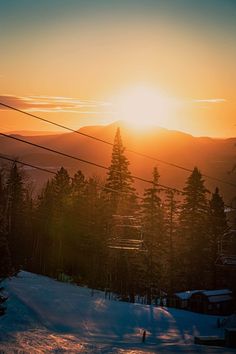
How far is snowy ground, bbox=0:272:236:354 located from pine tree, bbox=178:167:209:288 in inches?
286

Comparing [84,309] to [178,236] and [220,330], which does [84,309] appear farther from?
[178,236]

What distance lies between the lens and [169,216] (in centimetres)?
5719

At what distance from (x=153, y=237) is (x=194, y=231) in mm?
5171

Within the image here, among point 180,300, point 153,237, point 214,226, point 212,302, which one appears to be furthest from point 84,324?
point 214,226

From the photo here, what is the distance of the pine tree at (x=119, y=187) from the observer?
54.9 meters

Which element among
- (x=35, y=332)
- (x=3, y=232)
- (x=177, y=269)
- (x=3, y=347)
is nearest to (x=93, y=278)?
(x=177, y=269)

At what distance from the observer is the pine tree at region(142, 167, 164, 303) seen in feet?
175

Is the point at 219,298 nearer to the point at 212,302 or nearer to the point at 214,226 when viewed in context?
the point at 212,302

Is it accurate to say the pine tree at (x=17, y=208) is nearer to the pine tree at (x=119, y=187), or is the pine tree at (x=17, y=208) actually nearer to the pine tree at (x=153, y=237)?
the pine tree at (x=119, y=187)

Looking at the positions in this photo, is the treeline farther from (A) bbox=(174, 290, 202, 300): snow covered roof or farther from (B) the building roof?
(B) the building roof

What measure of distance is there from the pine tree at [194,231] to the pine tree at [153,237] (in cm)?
275

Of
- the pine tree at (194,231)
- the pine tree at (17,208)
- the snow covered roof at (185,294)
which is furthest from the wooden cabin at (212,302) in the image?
the pine tree at (17,208)

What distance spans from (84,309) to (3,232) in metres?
20.8

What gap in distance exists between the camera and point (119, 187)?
5766cm
